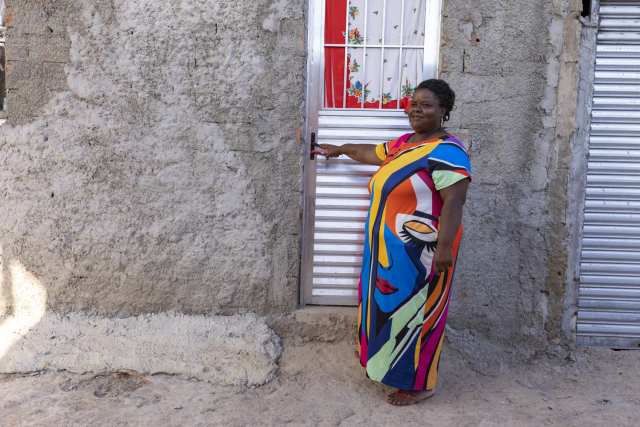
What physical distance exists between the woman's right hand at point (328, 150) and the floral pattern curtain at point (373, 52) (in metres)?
0.25

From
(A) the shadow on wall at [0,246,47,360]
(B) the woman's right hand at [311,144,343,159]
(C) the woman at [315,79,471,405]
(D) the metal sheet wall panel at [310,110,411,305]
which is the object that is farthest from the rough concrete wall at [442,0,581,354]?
(A) the shadow on wall at [0,246,47,360]

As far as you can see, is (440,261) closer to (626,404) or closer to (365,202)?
(365,202)

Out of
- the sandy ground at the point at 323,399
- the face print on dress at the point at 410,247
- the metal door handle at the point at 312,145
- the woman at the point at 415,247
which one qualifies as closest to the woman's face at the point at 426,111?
the woman at the point at 415,247

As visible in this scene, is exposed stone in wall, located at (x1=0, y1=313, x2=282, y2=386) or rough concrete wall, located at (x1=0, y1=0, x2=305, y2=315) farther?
rough concrete wall, located at (x1=0, y1=0, x2=305, y2=315)

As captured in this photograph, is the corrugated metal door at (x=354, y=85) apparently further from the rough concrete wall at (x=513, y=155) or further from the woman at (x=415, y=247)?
the woman at (x=415, y=247)

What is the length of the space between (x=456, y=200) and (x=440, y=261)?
28 cm

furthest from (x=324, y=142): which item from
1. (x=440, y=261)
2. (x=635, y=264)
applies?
(x=635, y=264)

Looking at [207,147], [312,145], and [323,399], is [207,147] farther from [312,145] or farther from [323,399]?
[323,399]

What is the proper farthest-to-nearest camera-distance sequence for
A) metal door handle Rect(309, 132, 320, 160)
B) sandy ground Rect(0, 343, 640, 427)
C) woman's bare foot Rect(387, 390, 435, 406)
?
1. metal door handle Rect(309, 132, 320, 160)
2. woman's bare foot Rect(387, 390, 435, 406)
3. sandy ground Rect(0, 343, 640, 427)

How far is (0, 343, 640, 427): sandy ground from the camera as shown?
8.30 ft

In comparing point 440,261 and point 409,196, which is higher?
point 409,196

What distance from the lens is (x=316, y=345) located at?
316 cm

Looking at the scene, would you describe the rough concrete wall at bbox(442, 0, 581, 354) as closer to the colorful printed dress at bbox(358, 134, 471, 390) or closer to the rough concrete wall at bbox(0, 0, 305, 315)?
the colorful printed dress at bbox(358, 134, 471, 390)

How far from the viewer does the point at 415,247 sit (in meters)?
2.53
